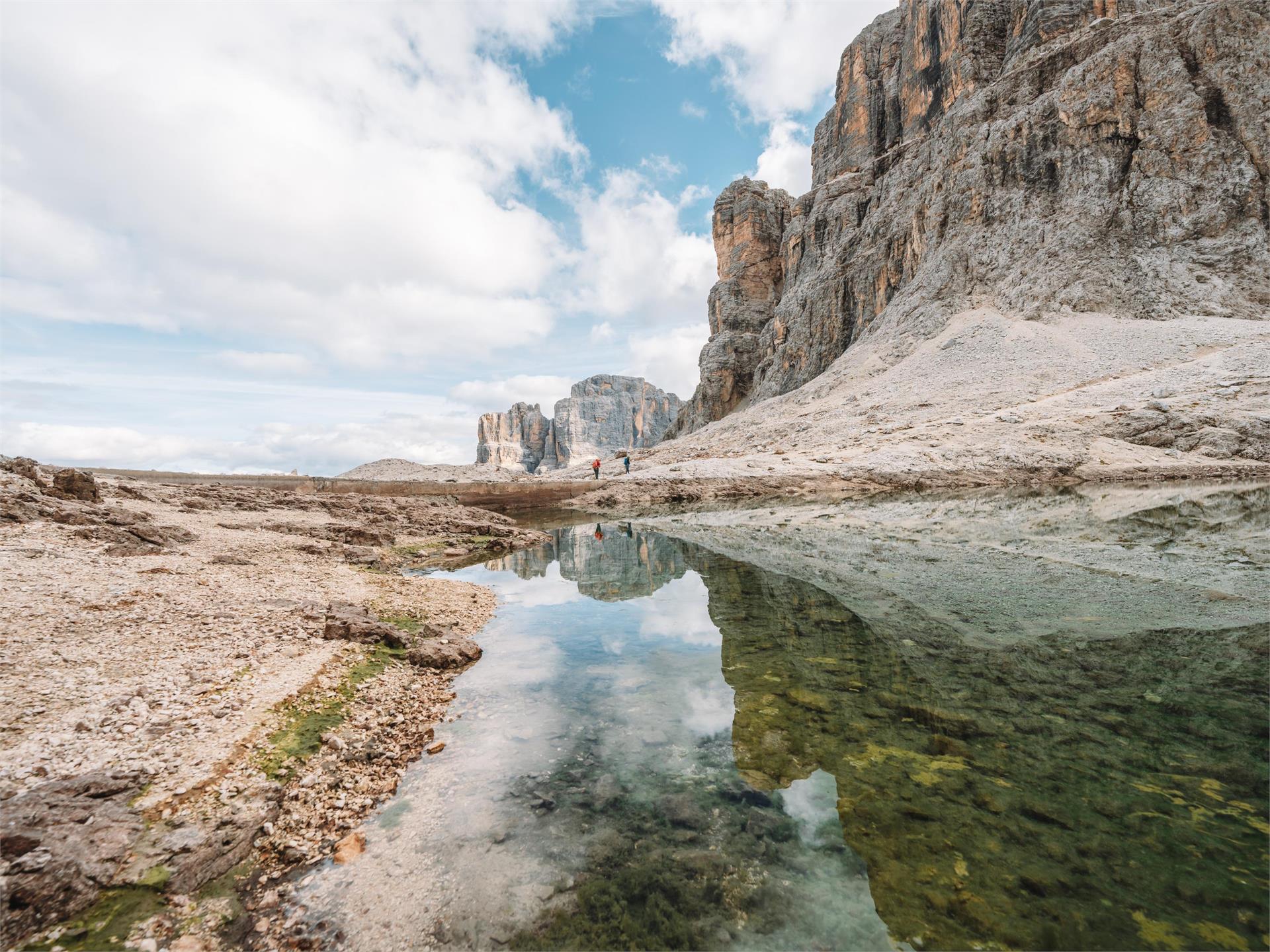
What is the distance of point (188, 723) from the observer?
18.8ft

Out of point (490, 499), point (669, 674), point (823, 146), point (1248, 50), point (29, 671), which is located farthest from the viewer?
point (823, 146)

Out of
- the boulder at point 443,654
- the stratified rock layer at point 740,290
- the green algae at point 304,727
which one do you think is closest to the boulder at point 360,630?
the boulder at point 443,654

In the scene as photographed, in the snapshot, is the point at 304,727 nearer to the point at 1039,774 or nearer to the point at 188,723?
the point at 188,723

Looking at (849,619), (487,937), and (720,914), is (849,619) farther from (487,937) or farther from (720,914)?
(487,937)

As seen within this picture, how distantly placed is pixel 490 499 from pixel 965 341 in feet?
159

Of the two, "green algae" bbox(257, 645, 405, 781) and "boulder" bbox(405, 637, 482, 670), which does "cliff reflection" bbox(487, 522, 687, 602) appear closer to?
"boulder" bbox(405, 637, 482, 670)

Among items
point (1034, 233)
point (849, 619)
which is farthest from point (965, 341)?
point (849, 619)

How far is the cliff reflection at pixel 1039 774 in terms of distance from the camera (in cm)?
382

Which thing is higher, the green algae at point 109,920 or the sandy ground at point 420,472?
the sandy ground at point 420,472

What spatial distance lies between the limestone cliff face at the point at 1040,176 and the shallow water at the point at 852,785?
195 ft

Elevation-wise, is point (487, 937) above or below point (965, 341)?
below

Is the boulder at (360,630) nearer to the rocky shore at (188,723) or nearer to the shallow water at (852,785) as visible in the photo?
the rocky shore at (188,723)

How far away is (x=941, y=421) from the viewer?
42844 mm

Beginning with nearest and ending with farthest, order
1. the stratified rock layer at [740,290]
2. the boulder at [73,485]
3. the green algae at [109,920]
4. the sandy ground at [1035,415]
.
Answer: the green algae at [109,920] → the boulder at [73,485] → the sandy ground at [1035,415] → the stratified rock layer at [740,290]
